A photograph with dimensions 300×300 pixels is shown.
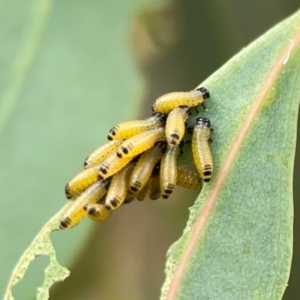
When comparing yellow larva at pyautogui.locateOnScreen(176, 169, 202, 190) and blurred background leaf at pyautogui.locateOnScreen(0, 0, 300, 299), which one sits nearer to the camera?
yellow larva at pyautogui.locateOnScreen(176, 169, 202, 190)

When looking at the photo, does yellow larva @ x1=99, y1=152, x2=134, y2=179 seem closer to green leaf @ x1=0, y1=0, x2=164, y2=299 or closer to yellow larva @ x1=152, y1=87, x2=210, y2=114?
yellow larva @ x1=152, y1=87, x2=210, y2=114

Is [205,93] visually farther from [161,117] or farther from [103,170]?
[103,170]

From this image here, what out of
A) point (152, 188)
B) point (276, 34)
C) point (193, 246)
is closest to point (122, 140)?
point (152, 188)

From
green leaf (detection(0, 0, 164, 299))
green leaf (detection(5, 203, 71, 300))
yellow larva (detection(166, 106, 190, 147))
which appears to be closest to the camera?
yellow larva (detection(166, 106, 190, 147))

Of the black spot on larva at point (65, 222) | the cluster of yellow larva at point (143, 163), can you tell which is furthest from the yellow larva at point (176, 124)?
the black spot on larva at point (65, 222)

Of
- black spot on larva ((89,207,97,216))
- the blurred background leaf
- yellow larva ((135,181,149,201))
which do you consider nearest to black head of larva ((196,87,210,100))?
yellow larva ((135,181,149,201))

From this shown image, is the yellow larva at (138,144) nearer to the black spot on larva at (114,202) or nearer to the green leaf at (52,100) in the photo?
the black spot on larva at (114,202)

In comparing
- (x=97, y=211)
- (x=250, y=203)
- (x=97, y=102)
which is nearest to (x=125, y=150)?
(x=97, y=211)

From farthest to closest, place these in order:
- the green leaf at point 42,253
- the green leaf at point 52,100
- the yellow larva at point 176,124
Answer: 1. the green leaf at point 52,100
2. the green leaf at point 42,253
3. the yellow larva at point 176,124
